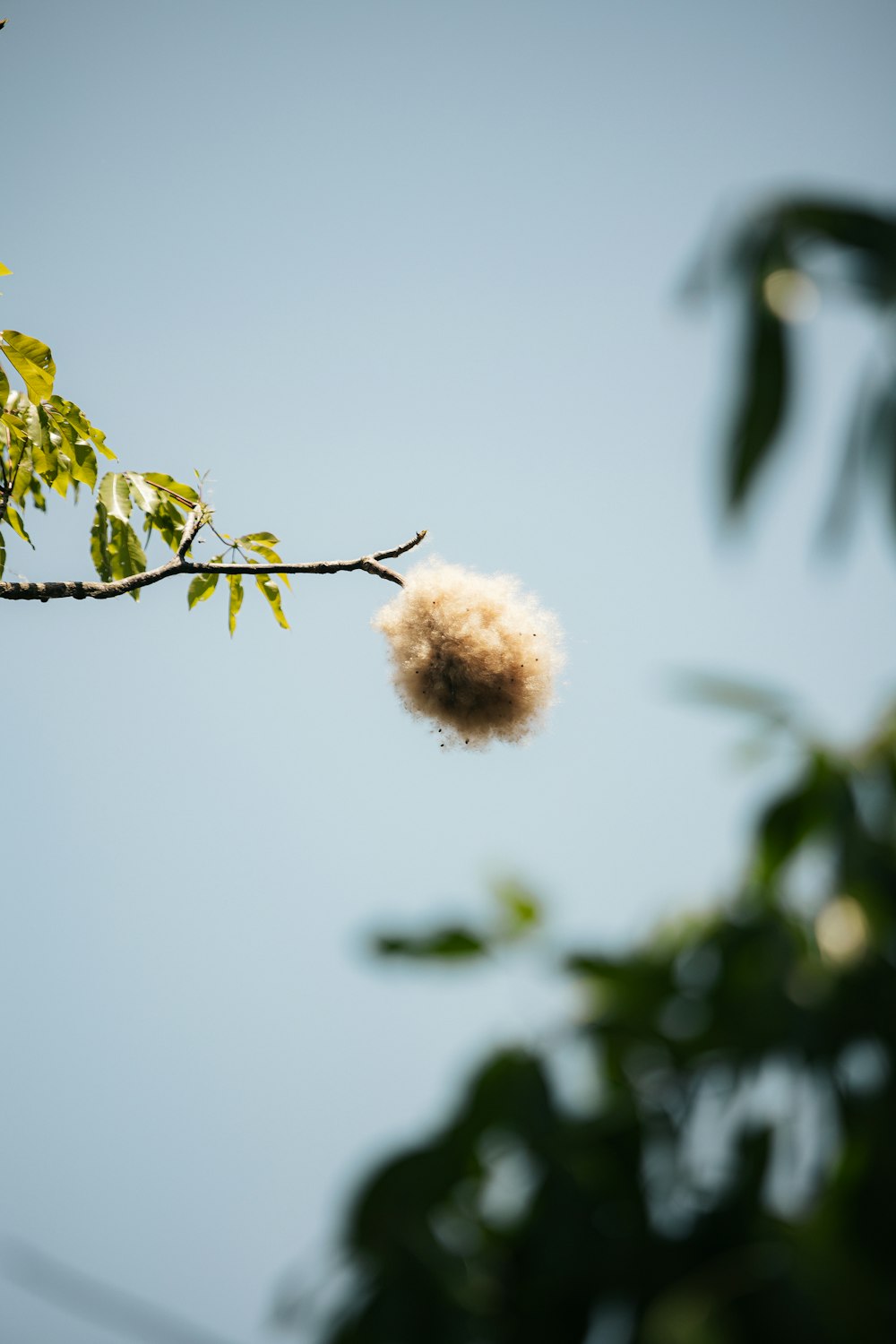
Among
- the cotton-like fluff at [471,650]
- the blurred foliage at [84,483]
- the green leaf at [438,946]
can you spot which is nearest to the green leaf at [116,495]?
the blurred foliage at [84,483]

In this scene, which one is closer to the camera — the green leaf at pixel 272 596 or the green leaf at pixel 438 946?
the green leaf at pixel 438 946

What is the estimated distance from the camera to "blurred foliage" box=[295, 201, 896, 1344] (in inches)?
21.6

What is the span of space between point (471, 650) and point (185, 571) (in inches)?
25.6

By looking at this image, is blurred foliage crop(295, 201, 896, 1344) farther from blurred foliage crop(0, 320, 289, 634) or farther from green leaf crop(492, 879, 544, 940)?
blurred foliage crop(0, 320, 289, 634)

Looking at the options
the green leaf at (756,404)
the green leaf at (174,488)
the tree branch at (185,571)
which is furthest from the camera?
the green leaf at (174,488)

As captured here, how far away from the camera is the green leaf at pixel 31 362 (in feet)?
6.66

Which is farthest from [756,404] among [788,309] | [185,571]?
[185,571]

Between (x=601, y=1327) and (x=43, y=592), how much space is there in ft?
5.49

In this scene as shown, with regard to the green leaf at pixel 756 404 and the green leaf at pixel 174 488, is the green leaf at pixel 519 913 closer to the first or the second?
the green leaf at pixel 756 404

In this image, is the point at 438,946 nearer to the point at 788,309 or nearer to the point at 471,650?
the point at 788,309

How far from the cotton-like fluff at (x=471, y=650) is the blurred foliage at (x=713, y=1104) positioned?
163 centimetres

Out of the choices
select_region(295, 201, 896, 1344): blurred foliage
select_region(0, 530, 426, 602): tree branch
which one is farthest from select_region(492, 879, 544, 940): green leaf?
select_region(0, 530, 426, 602): tree branch

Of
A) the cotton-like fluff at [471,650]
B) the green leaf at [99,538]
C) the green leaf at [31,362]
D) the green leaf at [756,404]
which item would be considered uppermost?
the green leaf at [756,404]

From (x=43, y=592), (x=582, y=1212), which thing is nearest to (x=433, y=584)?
(x=43, y=592)
